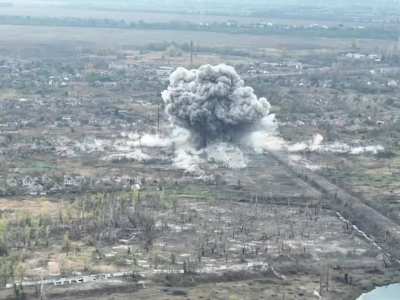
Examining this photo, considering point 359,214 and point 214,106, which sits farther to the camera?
point 214,106

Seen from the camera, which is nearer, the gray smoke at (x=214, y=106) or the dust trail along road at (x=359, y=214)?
the dust trail along road at (x=359, y=214)

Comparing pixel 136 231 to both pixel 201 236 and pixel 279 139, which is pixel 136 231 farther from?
pixel 279 139

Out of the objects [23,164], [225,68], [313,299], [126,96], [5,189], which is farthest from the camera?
[126,96]

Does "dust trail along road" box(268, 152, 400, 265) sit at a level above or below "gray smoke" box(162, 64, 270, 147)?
below

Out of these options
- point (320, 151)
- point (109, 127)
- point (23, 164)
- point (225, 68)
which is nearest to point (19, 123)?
point (109, 127)

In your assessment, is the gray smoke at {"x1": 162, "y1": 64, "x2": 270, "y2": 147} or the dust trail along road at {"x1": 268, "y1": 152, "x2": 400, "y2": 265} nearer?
the dust trail along road at {"x1": 268, "y1": 152, "x2": 400, "y2": 265}

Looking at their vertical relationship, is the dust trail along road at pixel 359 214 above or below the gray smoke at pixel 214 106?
below

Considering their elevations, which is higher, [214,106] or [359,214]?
[214,106]

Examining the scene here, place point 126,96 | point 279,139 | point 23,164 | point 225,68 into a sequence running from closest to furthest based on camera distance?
1. point 23,164
2. point 225,68
3. point 279,139
4. point 126,96
